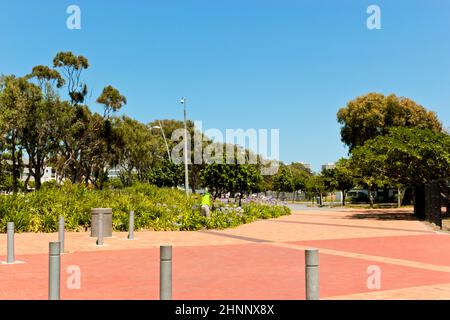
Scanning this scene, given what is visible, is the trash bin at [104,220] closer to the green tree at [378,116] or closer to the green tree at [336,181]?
the green tree at [378,116]

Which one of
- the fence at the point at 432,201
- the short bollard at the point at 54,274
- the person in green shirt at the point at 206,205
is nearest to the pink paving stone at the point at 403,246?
the fence at the point at 432,201

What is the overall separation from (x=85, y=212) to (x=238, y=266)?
35.7 ft

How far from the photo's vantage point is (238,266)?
32.5 ft

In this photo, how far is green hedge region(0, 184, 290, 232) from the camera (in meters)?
18.0

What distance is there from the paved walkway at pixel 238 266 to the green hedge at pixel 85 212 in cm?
164

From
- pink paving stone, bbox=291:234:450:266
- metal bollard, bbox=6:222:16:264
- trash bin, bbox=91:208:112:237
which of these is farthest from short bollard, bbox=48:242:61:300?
trash bin, bbox=91:208:112:237

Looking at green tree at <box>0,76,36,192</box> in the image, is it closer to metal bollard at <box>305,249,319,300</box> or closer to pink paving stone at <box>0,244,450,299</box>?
pink paving stone at <box>0,244,450,299</box>

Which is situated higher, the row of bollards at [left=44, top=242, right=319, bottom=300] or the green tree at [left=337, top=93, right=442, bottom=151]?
the green tree at [left=337, top=93, right=442, bottom=151]

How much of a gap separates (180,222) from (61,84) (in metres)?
32.8

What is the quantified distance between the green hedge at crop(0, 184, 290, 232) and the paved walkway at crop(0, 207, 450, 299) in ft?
5.37

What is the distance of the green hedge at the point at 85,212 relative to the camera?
18.0 metres

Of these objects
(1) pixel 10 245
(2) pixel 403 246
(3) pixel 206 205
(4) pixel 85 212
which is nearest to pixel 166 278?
(1) pixel 10 245

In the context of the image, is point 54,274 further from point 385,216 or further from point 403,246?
point 385,216
